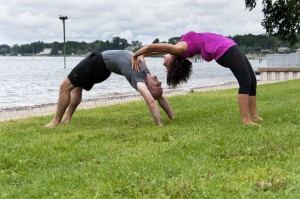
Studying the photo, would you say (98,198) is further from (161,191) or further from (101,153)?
(101,153)

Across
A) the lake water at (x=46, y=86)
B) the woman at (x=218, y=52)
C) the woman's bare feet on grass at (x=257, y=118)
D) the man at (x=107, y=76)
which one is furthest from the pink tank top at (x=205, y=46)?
the lake water at (x=46, y=86)

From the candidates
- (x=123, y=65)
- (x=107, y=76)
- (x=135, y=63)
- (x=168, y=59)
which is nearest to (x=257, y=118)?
(x=168, y=59)

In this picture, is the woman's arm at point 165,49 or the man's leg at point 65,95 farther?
the man's leg at point 65,95

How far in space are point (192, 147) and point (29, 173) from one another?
71.6 inches

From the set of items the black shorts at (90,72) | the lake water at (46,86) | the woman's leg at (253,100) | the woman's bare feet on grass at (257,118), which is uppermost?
the black shorts at (90,72)

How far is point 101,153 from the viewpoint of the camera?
5492 mm

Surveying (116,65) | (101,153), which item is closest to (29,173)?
(101,153)

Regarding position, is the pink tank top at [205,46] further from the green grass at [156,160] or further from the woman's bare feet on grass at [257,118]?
the woman's bare feet on grass at [257,118]

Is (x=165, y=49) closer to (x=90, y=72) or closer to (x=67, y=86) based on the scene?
(x=90, y=72)

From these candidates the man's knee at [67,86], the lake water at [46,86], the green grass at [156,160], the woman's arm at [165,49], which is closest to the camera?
the green grass at [156,160]

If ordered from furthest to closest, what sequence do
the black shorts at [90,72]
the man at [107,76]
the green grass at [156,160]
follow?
the black shorts at [90,72], the man at [107,76], the green grass at [156,160]

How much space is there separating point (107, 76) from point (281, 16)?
2205cm

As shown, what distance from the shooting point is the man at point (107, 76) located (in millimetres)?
7660

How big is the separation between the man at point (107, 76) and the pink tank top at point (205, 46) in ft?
2.71
